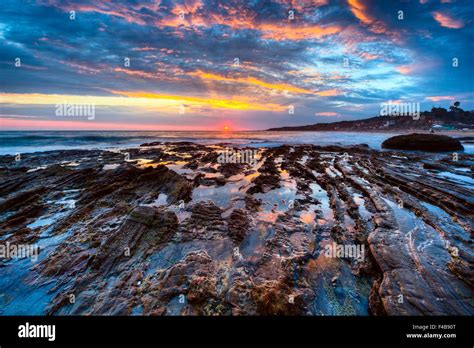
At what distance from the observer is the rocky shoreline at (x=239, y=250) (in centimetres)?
400

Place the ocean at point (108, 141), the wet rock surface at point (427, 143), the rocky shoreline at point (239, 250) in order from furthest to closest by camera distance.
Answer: the ocean at point (108, 141)
the wet rock surface at point (427, 143)
the rocky shoreline at point (239, 250)

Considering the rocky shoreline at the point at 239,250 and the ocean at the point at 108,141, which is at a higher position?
the ocean at the point at 108,141

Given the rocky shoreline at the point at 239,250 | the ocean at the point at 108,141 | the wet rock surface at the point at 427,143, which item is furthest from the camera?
the ocean at the point at 108,141

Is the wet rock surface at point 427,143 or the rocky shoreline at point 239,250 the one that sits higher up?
the wet rock surface at point 427,143

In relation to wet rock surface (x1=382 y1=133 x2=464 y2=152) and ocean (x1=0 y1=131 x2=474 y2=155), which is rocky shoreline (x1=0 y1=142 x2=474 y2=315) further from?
ocean (x1=0 y1=131 x2=474 y2=155)

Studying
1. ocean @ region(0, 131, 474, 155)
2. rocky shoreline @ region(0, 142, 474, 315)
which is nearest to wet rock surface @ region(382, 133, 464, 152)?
ocean @ region(0, 131, 474, 155)

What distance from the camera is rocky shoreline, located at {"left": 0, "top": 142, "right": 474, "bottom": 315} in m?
4.00

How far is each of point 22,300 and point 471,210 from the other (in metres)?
13.9

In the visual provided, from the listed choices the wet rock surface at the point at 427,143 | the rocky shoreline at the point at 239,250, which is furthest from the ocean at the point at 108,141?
the rocky shoreline at the point at 239,250

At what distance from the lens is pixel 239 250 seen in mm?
5863

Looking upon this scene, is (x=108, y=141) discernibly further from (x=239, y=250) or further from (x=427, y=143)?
(x=427, y=143)

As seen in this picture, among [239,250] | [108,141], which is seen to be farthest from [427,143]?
[108,141]

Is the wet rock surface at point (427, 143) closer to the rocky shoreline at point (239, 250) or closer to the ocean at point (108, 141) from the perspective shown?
the ocean at point (108, 141)

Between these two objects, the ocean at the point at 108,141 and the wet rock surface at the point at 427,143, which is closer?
the wet rock surface at the point at 427,143
